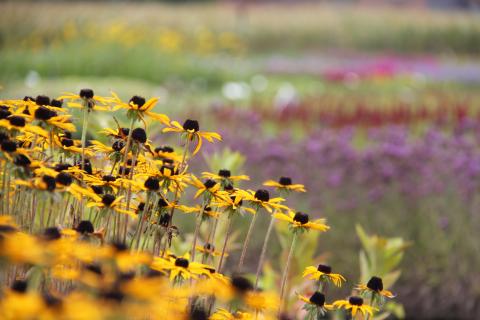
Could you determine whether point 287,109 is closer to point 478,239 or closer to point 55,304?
point 478,239

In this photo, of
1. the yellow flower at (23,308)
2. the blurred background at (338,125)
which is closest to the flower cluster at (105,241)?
the yellow flower at (23,308)

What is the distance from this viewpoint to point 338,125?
5836mm

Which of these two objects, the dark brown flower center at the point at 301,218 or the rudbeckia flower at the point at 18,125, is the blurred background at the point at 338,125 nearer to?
the dark brown flower center at the point at 301,218

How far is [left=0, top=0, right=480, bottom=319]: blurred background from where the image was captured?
13.4ft

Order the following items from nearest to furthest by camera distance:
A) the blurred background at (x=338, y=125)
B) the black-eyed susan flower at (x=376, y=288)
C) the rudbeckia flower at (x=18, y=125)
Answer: the rudbeckia flower at (x=18, y=125)
the black-eyed susan flower at (x=376, y=288)
the blurred background at (x=338, y=125)

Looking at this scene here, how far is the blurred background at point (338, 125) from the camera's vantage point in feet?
13.4

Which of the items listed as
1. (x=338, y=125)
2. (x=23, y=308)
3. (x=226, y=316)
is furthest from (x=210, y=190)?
(x=338, y=125)

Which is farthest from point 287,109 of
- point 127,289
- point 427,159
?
point 127,289

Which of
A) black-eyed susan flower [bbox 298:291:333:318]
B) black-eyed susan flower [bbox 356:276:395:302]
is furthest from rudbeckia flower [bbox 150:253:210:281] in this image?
black-eyed susan flower [bbox 356:276:395:302]

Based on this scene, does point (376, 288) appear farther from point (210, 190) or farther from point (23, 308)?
point (23, 308)

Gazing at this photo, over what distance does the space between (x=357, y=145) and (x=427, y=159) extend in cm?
64

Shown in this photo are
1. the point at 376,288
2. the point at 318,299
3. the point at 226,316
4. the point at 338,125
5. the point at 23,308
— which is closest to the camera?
the point at 23,308

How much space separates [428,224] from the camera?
13.6 feet

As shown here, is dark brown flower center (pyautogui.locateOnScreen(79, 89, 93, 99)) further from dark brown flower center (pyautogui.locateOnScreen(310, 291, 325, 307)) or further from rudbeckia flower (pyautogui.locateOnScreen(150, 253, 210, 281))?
dark brown flower center (pyautogui.locateOnScreen(310, 291, 325, 307))
